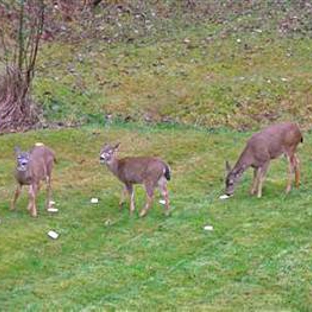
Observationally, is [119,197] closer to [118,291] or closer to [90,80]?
[118,291]

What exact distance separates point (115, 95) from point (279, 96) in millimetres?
3848

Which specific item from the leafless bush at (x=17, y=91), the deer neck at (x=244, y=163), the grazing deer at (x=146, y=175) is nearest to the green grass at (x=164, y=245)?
the grazing deer at (x=146, y=175)

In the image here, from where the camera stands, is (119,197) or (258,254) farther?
(119,197)

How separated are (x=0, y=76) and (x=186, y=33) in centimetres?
728

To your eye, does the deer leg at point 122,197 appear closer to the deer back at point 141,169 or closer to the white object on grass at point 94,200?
the deer back at point 141,169

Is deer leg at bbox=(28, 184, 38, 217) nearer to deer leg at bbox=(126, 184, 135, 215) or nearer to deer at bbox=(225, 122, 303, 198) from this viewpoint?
deer leg at bbox=(126, 184, 135, 215)

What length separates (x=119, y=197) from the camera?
53.9 ft

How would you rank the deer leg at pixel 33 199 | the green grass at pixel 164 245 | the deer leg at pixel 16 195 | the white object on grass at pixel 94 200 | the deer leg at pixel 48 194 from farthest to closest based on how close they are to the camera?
the white object on grass at pixel 94 200
the deer leg at pixel 48 194
the deer leg at pixel 16 195
the deer leg at pixel 33 199
the green grass at pixel 164 245

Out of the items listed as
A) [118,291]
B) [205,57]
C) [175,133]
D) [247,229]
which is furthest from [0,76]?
[118,291]

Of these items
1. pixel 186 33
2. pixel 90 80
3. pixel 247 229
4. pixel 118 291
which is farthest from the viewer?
pixel 186 33

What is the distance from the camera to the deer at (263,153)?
54.0 ft

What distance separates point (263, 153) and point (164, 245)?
346cm

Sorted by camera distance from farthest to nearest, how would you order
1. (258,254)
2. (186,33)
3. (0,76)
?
(186,33), (0,76), (258,254)

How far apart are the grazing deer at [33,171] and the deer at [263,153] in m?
3.00
